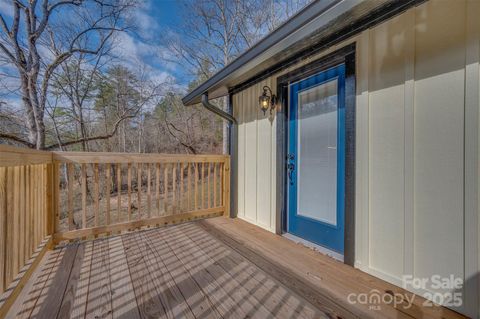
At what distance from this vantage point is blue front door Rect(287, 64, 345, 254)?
2.13 meters

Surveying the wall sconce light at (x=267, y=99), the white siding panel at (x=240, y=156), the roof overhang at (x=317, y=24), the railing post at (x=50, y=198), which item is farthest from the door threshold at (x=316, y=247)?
the railing post at (x=50, y=198)

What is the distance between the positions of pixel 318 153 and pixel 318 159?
0.07 m

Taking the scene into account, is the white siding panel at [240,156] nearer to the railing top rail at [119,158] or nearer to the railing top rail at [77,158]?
the railing top rail at [77,158]

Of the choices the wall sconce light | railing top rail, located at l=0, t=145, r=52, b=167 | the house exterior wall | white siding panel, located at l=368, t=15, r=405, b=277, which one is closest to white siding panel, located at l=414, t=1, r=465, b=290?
the house exterior wall

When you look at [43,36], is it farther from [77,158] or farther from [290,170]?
[290,170]

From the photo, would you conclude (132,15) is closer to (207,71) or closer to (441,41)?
(207,71)

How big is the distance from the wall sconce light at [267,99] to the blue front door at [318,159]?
242 millimetres

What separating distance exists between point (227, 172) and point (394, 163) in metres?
2.49

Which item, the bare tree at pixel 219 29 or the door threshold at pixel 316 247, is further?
the bare tree at pixel 219 29

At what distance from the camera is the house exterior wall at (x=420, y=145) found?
4.38 feet

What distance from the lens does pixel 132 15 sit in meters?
6.15

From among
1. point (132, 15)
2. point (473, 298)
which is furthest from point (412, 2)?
point (132, 15)

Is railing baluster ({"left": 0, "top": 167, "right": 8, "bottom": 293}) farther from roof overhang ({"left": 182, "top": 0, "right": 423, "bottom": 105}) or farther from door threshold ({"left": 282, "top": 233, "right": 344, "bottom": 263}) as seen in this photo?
door threshold ({"left": 282, "top": 233, "right": 344, "bottom": 263})

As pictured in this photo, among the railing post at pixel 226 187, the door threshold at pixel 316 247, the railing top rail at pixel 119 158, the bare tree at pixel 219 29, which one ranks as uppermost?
the bare tree at pixel 219 29
